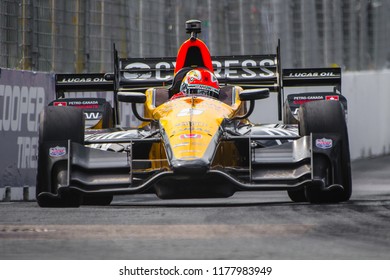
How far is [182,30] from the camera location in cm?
2072

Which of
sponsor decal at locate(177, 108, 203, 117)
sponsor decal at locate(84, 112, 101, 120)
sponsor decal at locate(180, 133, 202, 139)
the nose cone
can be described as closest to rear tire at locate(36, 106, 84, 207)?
sponsor decal at locate(177, 108, 203, 117)

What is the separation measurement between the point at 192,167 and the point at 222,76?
4.24 m

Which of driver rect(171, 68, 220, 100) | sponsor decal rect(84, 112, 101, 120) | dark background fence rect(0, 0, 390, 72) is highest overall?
dark background fence rect(0, 0, 390, 72)

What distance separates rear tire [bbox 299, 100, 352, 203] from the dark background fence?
5649 mm

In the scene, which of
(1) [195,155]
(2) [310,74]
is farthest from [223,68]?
(1) [195,155]

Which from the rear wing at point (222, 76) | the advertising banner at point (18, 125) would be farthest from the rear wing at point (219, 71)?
the advertising banner at point (18, 125)

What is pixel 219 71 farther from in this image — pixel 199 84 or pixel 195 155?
pixel 195 155

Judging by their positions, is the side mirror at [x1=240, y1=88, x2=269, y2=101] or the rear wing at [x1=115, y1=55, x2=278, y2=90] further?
the rear wing at [x1=115, y1=55, x2=278, y2=90]

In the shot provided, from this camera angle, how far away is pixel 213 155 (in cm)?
1039

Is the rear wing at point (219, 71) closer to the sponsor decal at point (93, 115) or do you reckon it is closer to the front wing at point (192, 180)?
the sponsor decal at point (93, 115)

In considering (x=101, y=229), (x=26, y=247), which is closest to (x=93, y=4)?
(x=101, y=229)

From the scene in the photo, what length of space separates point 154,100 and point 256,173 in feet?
7.29

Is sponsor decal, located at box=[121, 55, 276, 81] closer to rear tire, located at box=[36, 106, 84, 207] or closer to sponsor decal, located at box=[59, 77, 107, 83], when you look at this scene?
sponsor decal, located at box=[59, 77, 107, 83]

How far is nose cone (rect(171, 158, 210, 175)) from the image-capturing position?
396 inches
